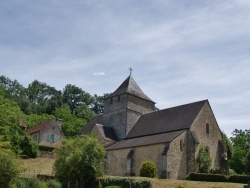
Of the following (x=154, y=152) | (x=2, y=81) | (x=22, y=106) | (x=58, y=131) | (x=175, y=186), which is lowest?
(x=175, y=186)

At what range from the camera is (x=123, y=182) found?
28578mm

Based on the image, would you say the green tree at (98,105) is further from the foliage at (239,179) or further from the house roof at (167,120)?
the foliage at (239,179)

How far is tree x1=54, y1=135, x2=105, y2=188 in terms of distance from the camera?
1190 inches

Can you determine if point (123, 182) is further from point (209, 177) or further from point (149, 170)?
point (209, 177)

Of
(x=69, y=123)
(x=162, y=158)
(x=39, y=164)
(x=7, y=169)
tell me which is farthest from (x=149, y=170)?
(x=69, y=123)

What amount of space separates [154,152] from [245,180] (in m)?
9.39

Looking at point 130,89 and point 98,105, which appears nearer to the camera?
point 130,89

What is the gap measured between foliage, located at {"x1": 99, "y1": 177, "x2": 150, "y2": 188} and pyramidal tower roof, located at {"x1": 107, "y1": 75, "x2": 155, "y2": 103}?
17700 millimetres

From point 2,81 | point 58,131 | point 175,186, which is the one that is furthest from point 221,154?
point 2,81

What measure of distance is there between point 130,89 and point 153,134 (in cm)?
809

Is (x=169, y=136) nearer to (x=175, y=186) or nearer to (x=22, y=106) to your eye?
(x=175, y=186)

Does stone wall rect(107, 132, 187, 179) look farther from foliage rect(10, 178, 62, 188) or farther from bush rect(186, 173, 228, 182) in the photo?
foliage rect(10, 178, 62, 188)

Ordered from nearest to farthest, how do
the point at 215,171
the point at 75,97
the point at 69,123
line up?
1. the point at 215,171
2. the point at 69,123
3. the point at 75,97

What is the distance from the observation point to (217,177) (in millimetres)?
32438
